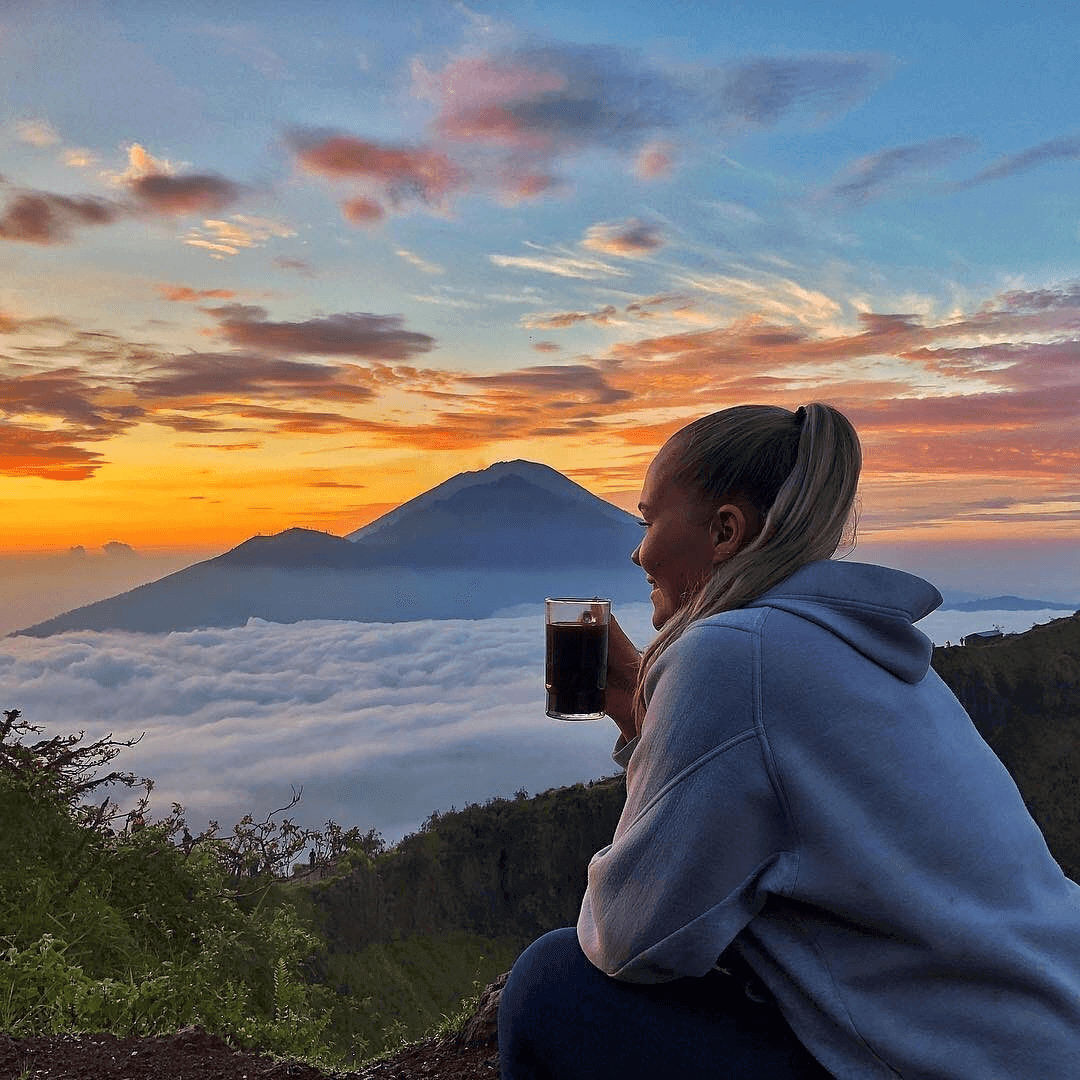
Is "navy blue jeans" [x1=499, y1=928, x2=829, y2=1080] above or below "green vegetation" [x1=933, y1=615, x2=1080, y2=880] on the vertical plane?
above

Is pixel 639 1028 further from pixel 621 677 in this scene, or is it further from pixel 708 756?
pixel 621 677

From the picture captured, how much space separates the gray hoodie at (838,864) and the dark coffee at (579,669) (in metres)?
1.51

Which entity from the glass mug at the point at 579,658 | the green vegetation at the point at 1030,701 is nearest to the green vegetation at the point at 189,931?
Result: the glass mug at the point at 579,658

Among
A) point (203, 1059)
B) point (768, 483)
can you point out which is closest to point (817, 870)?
point (768, 483)

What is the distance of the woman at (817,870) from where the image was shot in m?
1.93

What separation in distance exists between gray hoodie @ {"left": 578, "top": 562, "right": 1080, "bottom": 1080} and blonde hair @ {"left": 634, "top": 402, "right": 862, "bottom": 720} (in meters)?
0.17

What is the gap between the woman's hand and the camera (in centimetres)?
337

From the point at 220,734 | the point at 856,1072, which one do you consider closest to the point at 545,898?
the point at 856,1072

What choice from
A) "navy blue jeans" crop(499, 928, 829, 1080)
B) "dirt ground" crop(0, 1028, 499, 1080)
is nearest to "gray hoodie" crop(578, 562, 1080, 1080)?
"navy blue jeans" crop(499, 928, 829, 1080)

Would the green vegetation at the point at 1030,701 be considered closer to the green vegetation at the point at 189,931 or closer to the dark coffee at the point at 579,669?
the green vegetation at the point at 189,931

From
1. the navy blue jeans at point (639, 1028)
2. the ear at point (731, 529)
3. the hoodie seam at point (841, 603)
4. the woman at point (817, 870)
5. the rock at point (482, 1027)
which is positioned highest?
the ear at point (731, 529)

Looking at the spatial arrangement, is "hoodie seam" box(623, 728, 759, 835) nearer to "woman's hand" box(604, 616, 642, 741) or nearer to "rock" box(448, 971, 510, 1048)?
"woman's hand" box(604, 616, 642, 741)

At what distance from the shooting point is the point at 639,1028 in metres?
2.19

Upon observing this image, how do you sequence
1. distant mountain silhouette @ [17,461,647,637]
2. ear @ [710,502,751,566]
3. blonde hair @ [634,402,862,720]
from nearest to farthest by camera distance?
blonde hair @ [634,402,862,720] < ear @ [710,502,751,566] < distant mountain silhouette @ [17,461,647,637]
